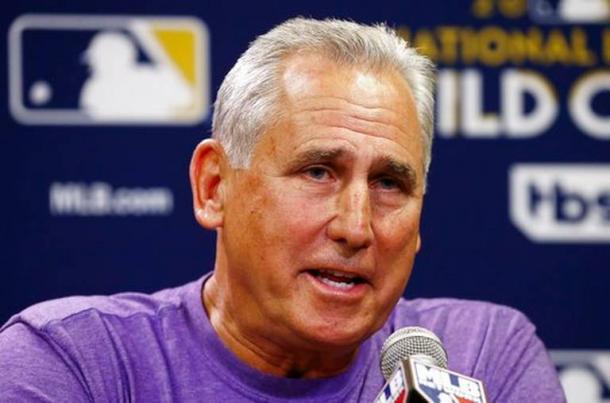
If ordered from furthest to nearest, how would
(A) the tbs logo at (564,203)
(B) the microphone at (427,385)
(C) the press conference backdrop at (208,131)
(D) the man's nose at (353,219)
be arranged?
(A) the tbs logo at (564,203), (C) the press conference backdrop at (208,131), (D) the man's nose at (353,219), (B) the microphone at (427,385)

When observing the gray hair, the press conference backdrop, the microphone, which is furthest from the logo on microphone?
the press conference backdrop

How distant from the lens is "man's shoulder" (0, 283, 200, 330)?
2.08 meters

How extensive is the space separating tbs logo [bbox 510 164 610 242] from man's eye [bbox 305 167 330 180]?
1.30 m

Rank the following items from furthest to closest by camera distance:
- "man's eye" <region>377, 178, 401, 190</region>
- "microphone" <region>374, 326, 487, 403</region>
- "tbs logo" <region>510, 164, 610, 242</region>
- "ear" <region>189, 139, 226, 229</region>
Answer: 1. "tbs logo" <region>510, 164, 610, 242</region>
2. "ear" <region>189, 139, 226, 229</region>
3. "man's eye" <region>377, 178, 401, 190</region>
4. "microphone" <region>374, 326, 487, 403</region>

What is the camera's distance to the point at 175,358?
2.11 metres

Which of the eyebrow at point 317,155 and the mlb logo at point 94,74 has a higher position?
the eyebrow at point 317,155

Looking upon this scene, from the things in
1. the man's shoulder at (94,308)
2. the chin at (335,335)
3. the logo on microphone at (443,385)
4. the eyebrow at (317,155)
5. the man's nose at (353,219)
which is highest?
the eyebrow at (317,155)

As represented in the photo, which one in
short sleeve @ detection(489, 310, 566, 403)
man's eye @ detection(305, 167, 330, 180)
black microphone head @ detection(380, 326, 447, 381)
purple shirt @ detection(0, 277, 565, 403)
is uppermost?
man's eye @ detection(305, 167, 330, 180)

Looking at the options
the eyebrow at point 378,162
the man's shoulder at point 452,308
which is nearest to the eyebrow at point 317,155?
the eyebrow at point 378,162

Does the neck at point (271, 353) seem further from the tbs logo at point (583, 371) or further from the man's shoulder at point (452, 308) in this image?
the tbs logo at point (583, 371)

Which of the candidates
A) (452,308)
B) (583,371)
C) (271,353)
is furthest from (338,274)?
(583,371)

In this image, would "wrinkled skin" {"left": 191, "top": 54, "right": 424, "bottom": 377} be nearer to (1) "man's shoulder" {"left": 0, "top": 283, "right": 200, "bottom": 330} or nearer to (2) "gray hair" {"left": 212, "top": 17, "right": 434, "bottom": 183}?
(2) "gray hair" {"left": 212, "top": 17, "right": 434, "bottom": 183}

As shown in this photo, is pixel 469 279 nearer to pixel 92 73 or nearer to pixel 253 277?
pixel 92 73

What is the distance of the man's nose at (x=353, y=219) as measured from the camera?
6.31 feet
